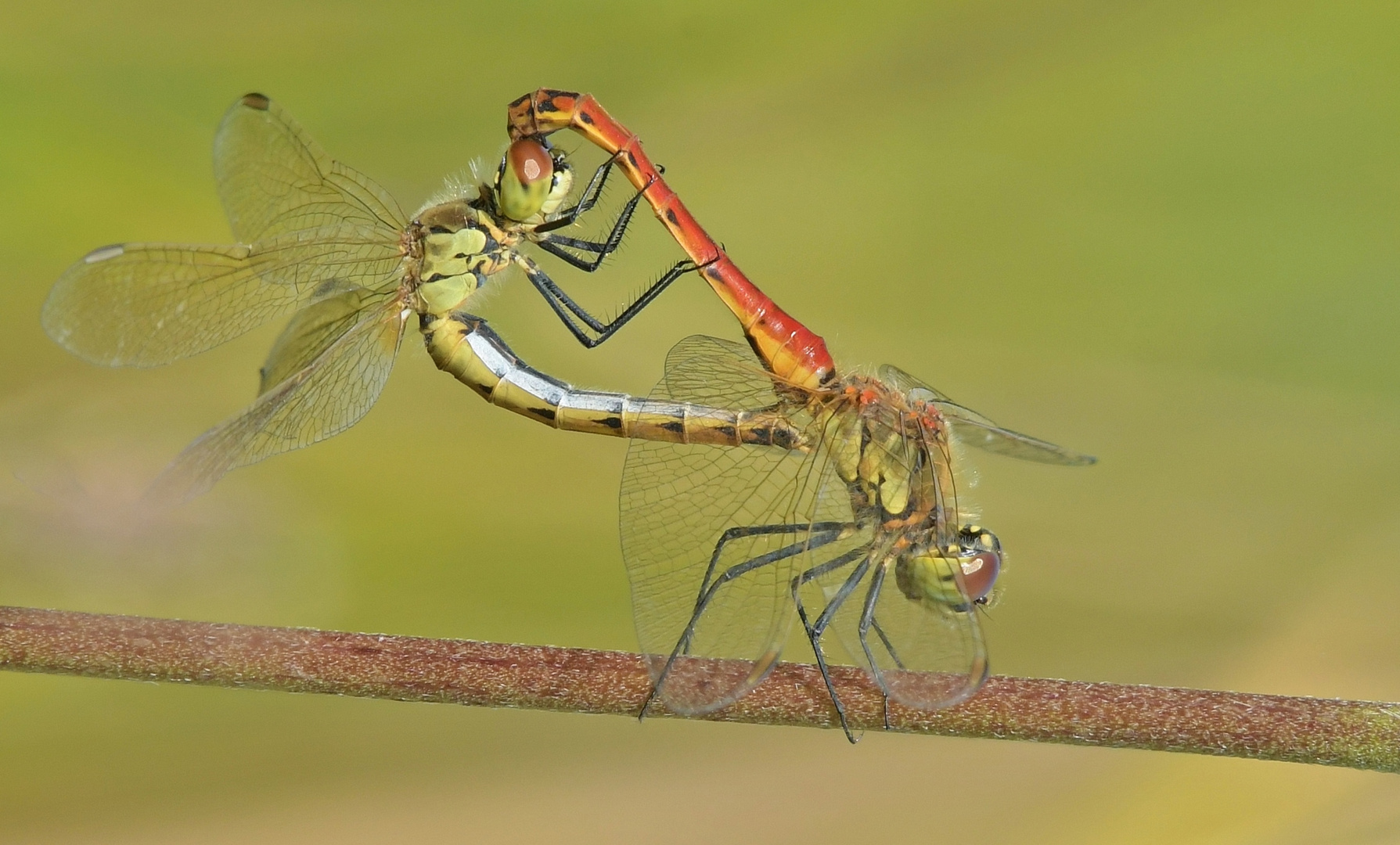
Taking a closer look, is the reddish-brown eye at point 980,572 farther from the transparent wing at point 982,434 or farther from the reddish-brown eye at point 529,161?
the reddish-brown eye at point 529,161

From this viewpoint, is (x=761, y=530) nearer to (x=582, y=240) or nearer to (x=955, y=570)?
(x=955, y=570)

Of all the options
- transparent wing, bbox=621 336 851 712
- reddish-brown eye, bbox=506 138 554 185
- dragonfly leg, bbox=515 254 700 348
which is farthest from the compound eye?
transparent wing, bbox=621 336 851 712

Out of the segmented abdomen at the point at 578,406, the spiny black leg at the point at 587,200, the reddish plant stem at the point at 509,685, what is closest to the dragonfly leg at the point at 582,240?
the spiny black leg at the point at 587,200

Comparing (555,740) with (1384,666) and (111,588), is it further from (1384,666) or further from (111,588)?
(1384,666)

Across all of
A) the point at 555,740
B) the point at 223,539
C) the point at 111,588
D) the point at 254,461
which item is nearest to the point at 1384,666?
the point at 555,740

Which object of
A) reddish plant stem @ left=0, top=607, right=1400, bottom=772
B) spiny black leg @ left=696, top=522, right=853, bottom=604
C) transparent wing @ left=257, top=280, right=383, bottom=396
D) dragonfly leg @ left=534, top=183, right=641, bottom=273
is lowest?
reddish plant stem @ left=0, top=607, right=1400, bottom=772

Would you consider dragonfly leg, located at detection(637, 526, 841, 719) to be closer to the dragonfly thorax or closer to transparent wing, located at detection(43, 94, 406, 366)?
the dragonfly thorax
